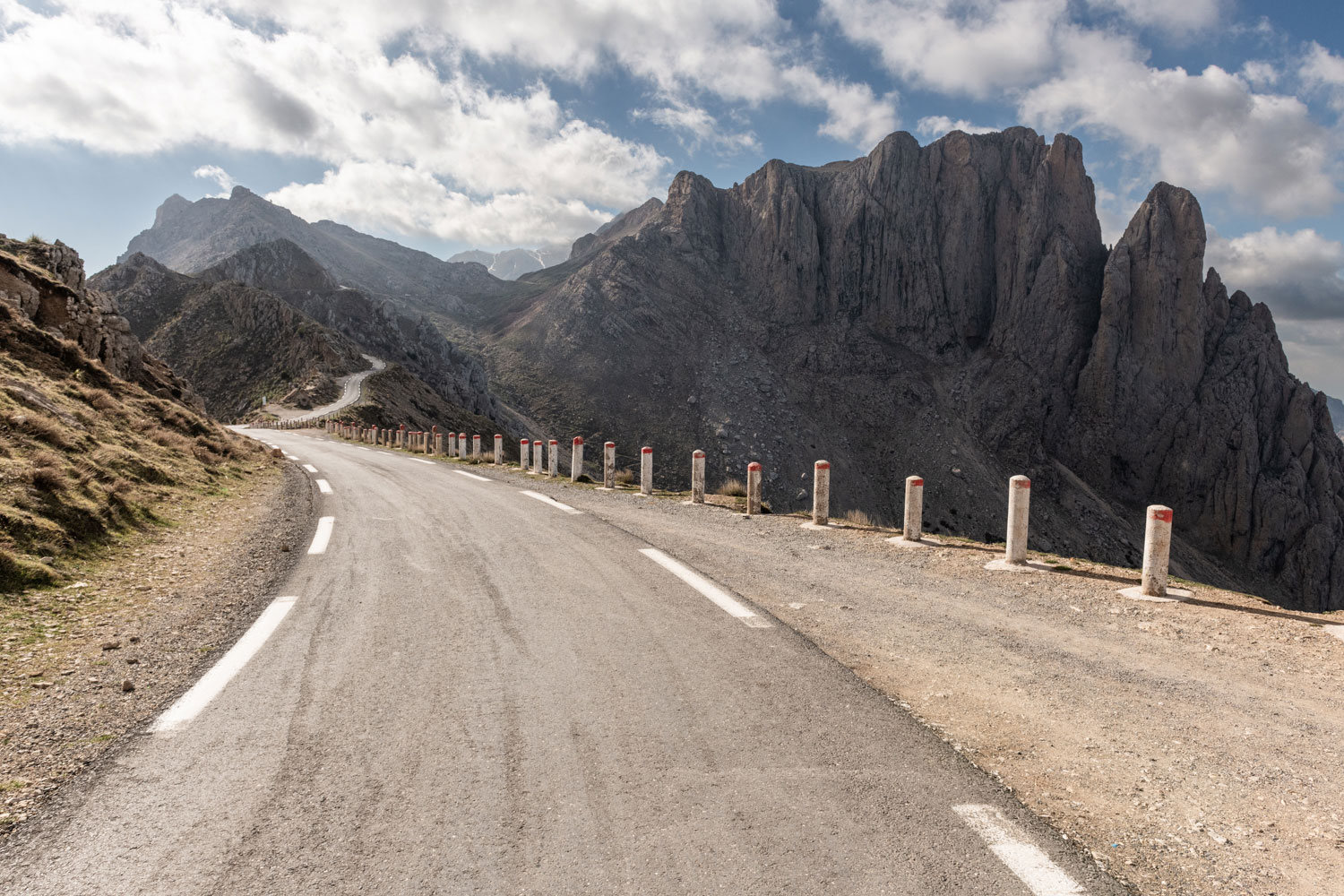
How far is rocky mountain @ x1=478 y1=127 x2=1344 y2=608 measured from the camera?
65375 millimetres

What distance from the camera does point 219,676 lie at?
164 inches

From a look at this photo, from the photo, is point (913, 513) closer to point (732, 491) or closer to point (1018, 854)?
point (732, 491)

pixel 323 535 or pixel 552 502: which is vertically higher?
pixel 552 502

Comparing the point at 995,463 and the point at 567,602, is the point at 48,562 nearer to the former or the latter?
the point at 567,602

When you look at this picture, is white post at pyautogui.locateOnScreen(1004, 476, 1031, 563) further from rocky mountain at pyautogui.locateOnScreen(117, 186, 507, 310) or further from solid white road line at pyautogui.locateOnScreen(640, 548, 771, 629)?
rocky mountain at pyautogui.locateOnScreen(117, 186, 507, 310)

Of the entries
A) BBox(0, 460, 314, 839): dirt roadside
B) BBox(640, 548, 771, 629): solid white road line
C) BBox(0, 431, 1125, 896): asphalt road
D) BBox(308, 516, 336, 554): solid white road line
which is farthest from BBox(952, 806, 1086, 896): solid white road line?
BBox(308, 516, 336, 554): solid white road line

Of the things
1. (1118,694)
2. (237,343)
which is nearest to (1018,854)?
(1118,694)

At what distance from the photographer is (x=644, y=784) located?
3.03 m

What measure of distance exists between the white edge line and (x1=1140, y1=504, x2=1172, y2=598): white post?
799 cm

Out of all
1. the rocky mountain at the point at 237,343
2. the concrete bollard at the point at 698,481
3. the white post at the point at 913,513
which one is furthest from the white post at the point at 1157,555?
the rocky mountain at the point at 237,343

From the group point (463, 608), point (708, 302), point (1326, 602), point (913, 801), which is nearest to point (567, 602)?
point (463, 608)

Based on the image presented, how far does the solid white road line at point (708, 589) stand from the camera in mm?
5594

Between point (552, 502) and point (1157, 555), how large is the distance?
944cm

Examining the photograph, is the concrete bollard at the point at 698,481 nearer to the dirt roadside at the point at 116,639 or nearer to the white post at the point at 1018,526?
the white post at the point at 1018,526
